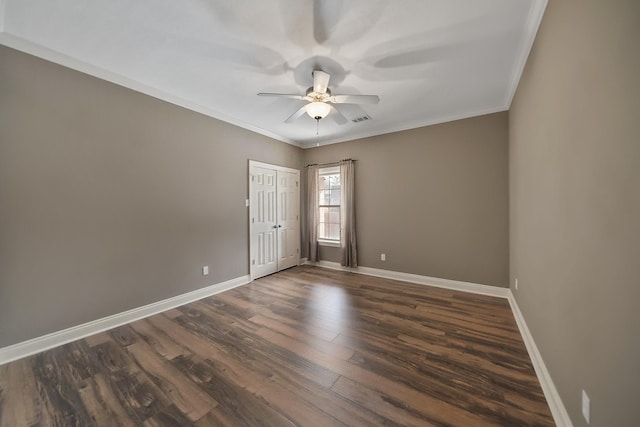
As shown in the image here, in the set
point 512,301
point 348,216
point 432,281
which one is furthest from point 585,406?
point 348,216

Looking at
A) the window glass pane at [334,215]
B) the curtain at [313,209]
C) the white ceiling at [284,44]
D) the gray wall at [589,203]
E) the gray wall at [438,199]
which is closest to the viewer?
the gray wall at [589,203]

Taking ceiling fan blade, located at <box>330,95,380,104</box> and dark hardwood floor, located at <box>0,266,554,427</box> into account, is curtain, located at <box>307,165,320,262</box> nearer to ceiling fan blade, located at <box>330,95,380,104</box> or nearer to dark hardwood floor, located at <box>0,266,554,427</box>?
dark hardwood floor, located at <box>0,266,554,427</box>

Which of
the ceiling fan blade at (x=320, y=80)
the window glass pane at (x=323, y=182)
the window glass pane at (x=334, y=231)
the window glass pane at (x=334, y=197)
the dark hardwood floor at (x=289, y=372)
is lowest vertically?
the dark hardwood floor at (x=289, y=372)

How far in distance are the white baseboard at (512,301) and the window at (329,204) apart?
638 millimetres

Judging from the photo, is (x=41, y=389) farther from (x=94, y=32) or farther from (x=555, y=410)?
(x=555, y=410)

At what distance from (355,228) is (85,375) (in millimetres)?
3984

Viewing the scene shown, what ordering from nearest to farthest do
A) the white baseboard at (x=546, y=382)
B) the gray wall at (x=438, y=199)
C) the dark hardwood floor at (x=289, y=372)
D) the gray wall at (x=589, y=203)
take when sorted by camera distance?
the gray wall at (x=589, y=203) < the white baseboard at (x=546, y=382) < the dark hardwood floor at (x=289, y=372) < the gray wall at (x=438, y=199)

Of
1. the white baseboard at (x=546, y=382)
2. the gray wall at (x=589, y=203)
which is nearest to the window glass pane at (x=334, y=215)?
the white baseboard at (x=546, y=382)

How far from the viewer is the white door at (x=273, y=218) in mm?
4289

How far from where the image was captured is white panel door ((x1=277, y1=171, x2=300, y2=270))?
486cm

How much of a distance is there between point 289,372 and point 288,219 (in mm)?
3433

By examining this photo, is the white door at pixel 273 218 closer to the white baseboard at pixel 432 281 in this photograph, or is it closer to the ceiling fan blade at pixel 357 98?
the white baseboard at pixel 432 281

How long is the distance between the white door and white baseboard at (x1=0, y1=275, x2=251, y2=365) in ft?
3.55

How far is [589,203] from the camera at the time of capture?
1110 mm
